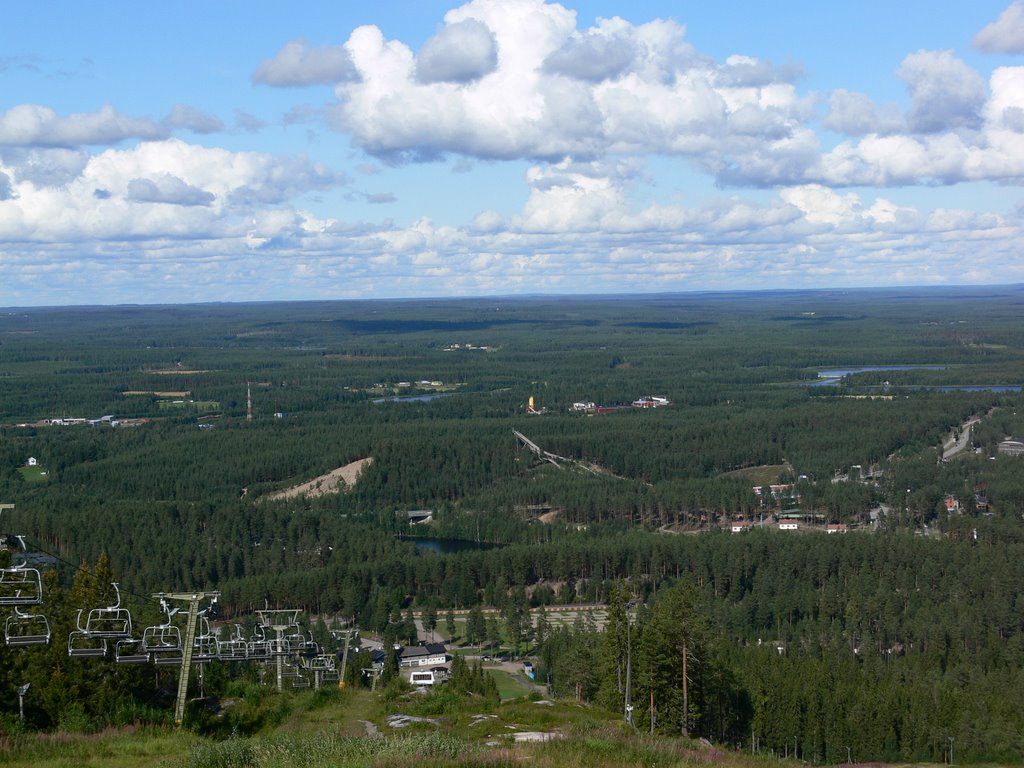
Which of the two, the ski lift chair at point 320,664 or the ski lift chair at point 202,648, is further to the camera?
the ski lift chair at point 320,664

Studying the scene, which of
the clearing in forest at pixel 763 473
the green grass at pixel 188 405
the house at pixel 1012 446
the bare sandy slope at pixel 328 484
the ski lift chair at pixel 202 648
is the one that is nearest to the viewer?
the ski lift chair at pixel 202 648

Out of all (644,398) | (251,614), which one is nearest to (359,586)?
(251,614)

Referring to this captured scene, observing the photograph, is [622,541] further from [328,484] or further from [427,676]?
[328,484]

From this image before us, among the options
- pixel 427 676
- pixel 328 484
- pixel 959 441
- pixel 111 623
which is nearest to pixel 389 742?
pixel 111 623

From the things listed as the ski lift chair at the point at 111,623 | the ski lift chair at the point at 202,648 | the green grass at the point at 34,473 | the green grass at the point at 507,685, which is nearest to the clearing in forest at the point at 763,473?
the green grass at the point at 507,685

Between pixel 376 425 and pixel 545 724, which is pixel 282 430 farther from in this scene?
pixel 545 724

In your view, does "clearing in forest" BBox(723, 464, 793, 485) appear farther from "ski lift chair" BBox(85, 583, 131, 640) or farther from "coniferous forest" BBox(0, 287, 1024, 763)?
"ski lift chair" BBox(85, 583, 131, 640)

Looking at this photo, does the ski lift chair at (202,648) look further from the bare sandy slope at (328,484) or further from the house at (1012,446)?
the house at (1012,446)

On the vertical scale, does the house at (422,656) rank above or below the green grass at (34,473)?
above

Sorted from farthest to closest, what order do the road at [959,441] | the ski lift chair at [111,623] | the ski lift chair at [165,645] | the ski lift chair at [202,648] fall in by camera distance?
the road at [959,441], the ski lift chair at [202,648], the ski lift chair at [165,645], the ski lift chair at [111,623]
